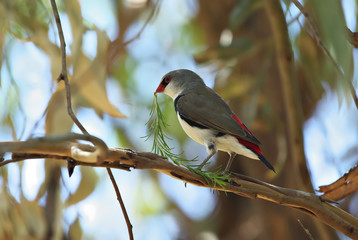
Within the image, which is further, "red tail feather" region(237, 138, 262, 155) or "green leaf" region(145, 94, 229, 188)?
"red tail feather" region(237, 138, 262, 155)

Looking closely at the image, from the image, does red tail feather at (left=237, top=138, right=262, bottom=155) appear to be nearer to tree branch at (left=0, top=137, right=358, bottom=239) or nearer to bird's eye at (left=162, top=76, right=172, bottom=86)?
tree branch at (left=0, top=137, right=358, bottom=239)

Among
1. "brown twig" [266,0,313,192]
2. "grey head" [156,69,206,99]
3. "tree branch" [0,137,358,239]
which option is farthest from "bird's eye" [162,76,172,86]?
"tree branch" [0,137,358,239]

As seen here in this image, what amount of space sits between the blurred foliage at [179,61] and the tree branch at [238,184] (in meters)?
0.46

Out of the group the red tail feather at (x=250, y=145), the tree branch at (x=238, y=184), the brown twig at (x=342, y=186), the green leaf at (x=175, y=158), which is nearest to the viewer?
the tree branch at (x=238, y=184)

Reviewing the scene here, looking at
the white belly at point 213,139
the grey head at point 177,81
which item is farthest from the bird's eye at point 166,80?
the white belly at point 213,139

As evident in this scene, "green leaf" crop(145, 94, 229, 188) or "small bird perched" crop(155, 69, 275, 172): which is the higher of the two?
"small bird perched" crop(155, 69, 275, 172)

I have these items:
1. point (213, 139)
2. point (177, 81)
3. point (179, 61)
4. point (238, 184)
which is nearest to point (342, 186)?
point (238, 184)

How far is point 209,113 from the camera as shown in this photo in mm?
2830

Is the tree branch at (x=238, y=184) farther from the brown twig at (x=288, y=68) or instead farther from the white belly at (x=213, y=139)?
the brown twig at (x=288, y=68)

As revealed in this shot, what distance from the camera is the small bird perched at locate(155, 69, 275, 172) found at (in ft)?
8.55

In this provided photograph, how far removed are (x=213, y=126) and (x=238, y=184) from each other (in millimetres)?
911

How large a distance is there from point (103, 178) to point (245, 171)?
1.63 meters

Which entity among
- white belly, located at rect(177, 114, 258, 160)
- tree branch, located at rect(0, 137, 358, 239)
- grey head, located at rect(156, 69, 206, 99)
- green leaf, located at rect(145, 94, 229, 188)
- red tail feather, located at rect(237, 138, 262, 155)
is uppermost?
grey head, located at rect(156, 69, 206, 99)

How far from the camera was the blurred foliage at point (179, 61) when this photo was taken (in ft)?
8.87
